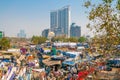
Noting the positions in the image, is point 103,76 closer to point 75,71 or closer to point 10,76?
point 10,76

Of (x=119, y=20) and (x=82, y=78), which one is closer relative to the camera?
(x=119, y=20)

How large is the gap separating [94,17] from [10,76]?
1084cm

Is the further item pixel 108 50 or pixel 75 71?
pixel 75 71

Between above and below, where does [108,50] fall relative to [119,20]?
below

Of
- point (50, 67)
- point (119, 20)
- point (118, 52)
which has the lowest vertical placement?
point (50, 67)

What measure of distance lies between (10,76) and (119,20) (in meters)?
11.4

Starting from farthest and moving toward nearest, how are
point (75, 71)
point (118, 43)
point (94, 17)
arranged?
point (75, 71) → point (94, 17) → point (118, 43)

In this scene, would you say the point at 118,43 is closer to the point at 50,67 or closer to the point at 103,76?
the point at 103,76

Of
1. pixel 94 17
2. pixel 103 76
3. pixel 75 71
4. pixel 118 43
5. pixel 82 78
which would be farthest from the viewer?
pixel 75 71

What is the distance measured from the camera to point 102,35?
24.5 feet

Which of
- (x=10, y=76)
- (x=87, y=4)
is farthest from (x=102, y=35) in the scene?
(x=10, y=76)

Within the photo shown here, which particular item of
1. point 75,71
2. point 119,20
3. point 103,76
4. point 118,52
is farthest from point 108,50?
point 75,71

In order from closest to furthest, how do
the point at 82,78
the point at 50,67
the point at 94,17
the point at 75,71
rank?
the point at 94,17, the point at 82,78, the point at 75,71, the point at 50,67

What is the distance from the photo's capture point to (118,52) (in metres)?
7.21
